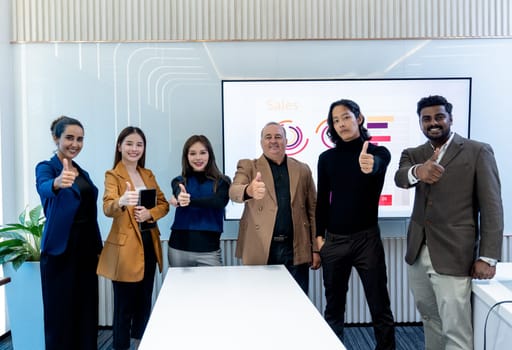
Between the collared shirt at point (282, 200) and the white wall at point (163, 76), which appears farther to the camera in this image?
the white wall at point (163, 76)

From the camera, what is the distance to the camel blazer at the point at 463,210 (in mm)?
2088

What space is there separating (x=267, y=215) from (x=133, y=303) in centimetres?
104

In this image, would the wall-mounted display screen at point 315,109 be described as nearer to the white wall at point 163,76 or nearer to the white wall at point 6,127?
the white wall at point 163,76

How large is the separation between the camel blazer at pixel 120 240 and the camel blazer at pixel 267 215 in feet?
1.94

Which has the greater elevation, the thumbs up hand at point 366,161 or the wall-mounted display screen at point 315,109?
the wall-mounted display screen at point 315,109

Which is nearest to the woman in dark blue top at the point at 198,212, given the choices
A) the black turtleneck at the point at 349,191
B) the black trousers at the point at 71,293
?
the black trousers at the point at 71,293

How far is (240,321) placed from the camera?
5.13ft

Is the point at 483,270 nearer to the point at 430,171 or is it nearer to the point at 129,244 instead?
the point at 430,171

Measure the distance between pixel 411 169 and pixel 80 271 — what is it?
2.08 meters

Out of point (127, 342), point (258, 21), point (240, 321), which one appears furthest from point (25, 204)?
point (240, 321)

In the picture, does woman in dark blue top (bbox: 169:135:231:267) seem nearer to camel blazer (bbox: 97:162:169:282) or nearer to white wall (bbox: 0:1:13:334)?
camel blazer (bbox: 97:162:169:282)

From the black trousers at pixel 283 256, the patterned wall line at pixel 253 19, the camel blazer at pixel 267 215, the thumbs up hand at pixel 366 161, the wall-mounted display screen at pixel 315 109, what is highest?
the patterned wall line at pixel 253 19

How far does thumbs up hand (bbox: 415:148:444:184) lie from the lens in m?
2.10

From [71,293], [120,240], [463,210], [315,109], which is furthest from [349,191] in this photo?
[71,293]
